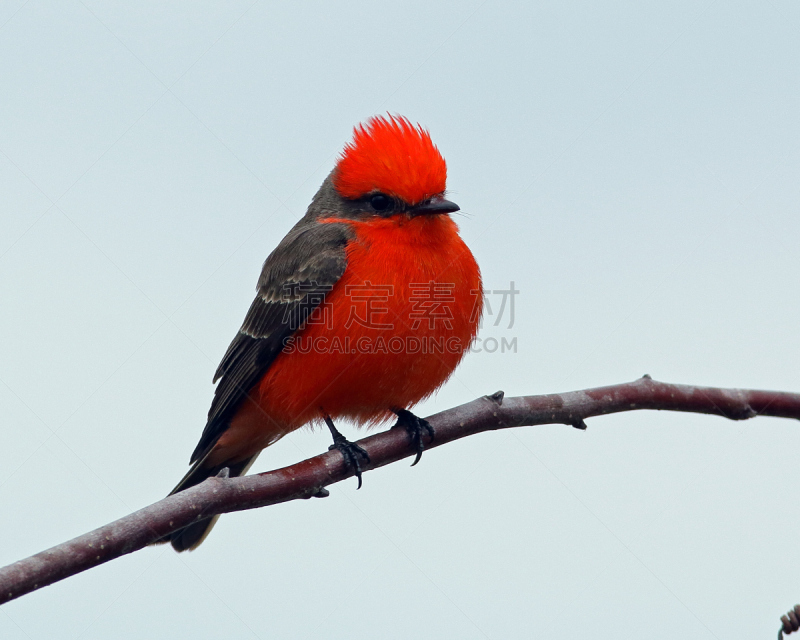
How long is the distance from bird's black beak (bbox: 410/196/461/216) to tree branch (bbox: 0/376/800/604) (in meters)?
1.31

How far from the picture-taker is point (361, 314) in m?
5.46

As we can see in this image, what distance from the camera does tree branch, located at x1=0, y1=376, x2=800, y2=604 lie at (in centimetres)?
383

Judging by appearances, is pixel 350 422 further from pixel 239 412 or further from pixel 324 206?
pixel 324 206

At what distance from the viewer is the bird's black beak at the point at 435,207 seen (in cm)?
575

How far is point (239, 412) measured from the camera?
6352 millimetres

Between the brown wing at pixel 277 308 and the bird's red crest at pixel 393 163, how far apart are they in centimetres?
37

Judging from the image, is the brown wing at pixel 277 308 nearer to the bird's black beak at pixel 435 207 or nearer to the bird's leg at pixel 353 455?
the bird's black beak at pixel 435 207

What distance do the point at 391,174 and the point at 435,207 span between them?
0.42 m

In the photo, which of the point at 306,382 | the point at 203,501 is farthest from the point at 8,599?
the point at 306,382

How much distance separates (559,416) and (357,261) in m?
1.66

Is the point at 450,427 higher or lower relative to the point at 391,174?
lower

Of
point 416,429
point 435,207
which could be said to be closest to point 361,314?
point 416,429

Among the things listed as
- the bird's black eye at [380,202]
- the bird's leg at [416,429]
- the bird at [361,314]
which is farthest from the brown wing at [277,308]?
the bird's leg at [416,429]

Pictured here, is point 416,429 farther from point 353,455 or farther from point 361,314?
point 361,314
